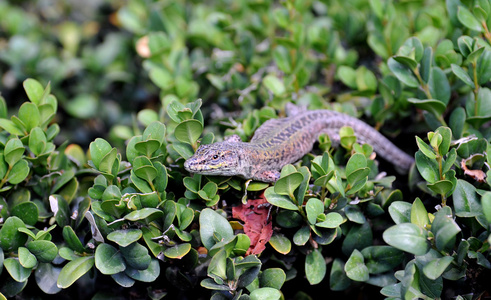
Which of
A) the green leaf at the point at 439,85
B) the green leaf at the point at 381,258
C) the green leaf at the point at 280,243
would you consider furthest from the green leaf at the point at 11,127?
the green leaf at the point at 439,85

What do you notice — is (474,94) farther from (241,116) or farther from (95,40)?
(95,40)

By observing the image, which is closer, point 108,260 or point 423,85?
point 108,260

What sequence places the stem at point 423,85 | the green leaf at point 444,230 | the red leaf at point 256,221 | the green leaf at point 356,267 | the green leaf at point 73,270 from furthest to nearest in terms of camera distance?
the stem at point 423,85 < the red leaf at point 256,221 < the green leaf at point 356,267 < the green leaf at point 73,270 < the green leaf at point 444,230

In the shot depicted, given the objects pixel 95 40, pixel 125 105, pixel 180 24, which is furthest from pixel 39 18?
pixel 180 24

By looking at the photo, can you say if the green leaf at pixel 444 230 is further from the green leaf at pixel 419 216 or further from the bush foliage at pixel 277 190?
the green leaf at pixel 419 216

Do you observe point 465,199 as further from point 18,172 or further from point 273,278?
point 18,172

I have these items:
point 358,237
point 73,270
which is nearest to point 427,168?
point 358,237

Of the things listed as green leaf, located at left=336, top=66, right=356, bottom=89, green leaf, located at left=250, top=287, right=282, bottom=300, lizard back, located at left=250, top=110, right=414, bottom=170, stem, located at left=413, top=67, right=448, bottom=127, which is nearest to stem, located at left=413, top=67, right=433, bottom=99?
stem, located at left=413, top=67, right=448, bottom=127

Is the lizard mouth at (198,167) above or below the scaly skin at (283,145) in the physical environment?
above
